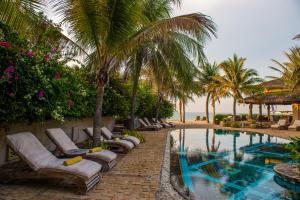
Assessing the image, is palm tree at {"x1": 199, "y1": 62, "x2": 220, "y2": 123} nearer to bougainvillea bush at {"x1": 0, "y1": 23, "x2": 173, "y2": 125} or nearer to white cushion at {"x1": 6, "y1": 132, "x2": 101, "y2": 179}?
bougainvillea bush at {"x1": 0, "y1": 23, "x2": 173, "y2": 125}

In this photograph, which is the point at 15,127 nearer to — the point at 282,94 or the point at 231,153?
the point at 231,153

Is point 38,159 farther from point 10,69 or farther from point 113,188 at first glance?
point 10,69

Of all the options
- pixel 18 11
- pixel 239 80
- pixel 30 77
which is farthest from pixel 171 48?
pixel 239 80

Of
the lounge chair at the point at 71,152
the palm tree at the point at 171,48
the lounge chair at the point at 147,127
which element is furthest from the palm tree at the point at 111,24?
the lounge chair at the point at 147,127

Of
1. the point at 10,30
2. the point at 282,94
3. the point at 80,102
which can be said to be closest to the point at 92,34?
the point at 10,30

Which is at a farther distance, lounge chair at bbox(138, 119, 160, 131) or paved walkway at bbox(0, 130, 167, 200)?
lounge chair at bbox(138, 119, 160, 131)

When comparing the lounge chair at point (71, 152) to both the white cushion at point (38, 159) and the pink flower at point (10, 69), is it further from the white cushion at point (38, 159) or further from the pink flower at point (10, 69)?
the pink flower at point (10, 69)

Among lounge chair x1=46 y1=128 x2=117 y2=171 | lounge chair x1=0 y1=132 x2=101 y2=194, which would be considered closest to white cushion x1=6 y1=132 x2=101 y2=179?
lounge chair x1=0 y1=132 x2=101 y2=194

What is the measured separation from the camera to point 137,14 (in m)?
6.47

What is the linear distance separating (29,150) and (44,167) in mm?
506

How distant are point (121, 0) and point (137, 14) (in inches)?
23.3

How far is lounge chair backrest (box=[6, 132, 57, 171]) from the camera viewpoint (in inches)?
168

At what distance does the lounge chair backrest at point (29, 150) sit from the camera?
4.28m

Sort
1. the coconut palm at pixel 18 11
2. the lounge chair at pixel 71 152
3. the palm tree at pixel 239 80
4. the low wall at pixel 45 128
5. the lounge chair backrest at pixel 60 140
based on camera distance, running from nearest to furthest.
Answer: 1. the coconut palm at pixel 18 11
2. the lounge chair at pixel 71 152
3. the lounge chair backrest at pixel 60 140
4. the low wall at pixel 45 128
5. the palm tree at pixel 239 80
